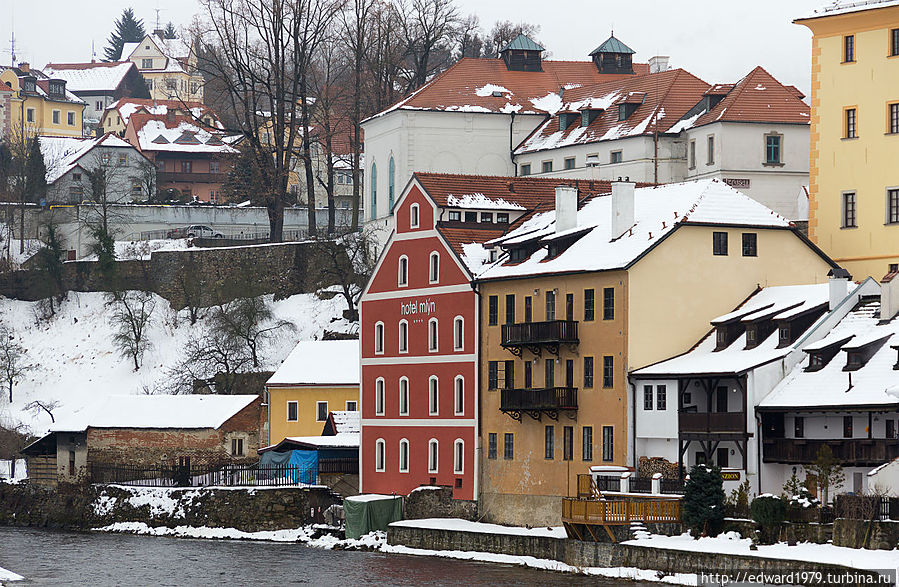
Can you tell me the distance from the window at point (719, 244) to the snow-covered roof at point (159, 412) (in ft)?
97.5

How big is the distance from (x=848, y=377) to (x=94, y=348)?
56.9m

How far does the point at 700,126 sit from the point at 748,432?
32.0 m

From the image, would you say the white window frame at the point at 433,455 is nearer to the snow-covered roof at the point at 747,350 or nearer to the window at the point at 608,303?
the window at the point at 608,303

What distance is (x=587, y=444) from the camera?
57.1 m

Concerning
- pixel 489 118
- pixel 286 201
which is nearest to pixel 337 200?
pixel 286 201

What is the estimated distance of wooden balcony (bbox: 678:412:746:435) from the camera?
51594mm

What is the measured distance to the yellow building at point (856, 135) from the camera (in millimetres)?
62594

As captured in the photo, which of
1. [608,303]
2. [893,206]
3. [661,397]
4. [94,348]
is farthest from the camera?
[94,348]

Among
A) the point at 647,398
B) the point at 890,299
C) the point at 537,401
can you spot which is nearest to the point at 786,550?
the point at 890,299

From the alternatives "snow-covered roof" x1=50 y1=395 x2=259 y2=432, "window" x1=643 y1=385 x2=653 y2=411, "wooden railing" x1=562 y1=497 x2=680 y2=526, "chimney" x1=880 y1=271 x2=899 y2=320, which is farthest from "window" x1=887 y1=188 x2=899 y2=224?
"snow-covered roof" x1=50 y1=395 x2=259 y2=432

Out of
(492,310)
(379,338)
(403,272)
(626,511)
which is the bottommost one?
(626,511)

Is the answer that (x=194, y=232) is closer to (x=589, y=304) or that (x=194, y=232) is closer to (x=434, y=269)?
(x=434, y=269)

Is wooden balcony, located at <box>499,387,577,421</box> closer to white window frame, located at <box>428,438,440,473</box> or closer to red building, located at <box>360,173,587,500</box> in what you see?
red building, located at <box>360,173,587,500</box>

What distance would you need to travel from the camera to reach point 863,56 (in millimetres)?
63250
